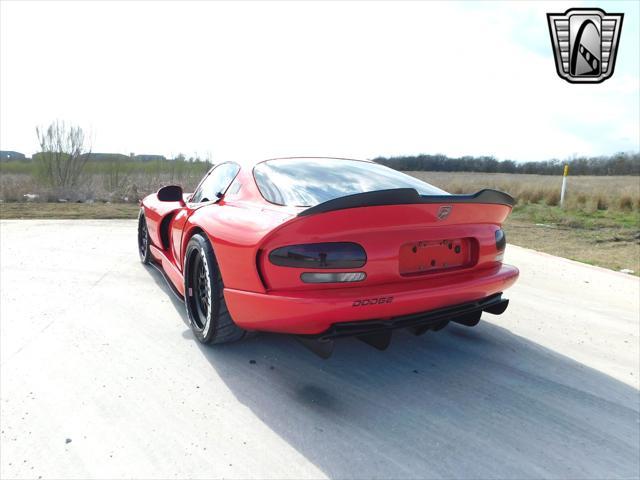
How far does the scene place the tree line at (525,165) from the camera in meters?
32.8

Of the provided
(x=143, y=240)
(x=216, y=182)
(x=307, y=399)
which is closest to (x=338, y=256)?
(x=307, y=399)

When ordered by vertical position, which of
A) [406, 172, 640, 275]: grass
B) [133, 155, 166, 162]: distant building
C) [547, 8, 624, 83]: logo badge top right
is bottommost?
[406, 172, 640, 275]: grass

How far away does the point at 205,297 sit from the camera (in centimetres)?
282

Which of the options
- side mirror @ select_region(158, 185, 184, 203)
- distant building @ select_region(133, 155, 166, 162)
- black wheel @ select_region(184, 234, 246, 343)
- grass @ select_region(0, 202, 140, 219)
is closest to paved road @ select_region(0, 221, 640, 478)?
black wheel @ select_region(184, 234, 246, 343)

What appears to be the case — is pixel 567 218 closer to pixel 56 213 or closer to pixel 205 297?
pixel 205 297

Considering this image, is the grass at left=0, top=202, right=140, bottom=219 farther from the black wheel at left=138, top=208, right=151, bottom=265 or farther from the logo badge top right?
the logo badge top right

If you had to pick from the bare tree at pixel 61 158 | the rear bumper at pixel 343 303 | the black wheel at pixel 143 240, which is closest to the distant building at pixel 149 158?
the bare tree at pixel 61 158

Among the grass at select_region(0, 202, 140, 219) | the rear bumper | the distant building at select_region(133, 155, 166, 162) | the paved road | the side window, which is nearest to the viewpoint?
the paved road

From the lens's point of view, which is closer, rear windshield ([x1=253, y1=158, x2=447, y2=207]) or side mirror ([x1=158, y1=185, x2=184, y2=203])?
rear windshield ([x1=253, y1=158, x2=447, y2=207])

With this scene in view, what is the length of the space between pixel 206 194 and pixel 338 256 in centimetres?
169

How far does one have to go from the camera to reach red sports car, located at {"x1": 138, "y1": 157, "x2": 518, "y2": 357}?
2.00 m

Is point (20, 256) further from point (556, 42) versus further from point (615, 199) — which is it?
point (615, 199)

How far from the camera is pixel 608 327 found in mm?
3385

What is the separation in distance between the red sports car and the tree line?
28.9 m
